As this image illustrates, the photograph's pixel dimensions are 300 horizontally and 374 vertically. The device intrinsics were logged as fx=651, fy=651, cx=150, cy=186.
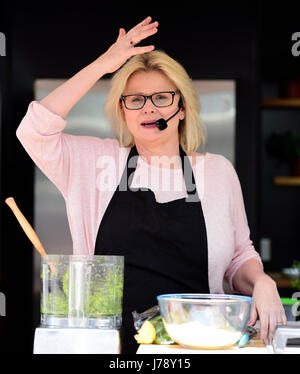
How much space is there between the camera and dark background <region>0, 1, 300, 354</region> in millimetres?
3818

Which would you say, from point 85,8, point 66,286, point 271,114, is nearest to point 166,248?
point 66,286

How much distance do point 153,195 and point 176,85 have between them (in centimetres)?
39

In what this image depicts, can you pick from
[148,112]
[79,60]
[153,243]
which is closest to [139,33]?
[148,112]

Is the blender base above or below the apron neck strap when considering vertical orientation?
below

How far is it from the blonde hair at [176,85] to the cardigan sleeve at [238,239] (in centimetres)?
19

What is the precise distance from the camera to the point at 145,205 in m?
2.12

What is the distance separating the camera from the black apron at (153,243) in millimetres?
2031

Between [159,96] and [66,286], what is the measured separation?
3.00 ft

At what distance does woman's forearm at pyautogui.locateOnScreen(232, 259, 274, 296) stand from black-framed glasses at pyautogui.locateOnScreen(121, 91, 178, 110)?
598mm

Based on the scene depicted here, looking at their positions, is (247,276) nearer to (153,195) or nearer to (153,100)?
(153,195)

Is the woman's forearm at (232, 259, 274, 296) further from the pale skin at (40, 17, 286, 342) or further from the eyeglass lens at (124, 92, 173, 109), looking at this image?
the eyeglass lens at (124, 92, 173, 109)

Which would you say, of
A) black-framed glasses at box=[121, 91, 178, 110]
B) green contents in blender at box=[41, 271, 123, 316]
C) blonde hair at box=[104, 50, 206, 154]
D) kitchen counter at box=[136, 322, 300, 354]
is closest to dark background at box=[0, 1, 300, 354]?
blonde hair at box=[104, 50, 206, 154]

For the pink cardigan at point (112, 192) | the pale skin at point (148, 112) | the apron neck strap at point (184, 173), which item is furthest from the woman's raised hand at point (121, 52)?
the apron neck strap at point (184, 173)

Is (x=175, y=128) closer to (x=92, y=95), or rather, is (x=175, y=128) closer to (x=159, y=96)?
(x=159, y=96)
